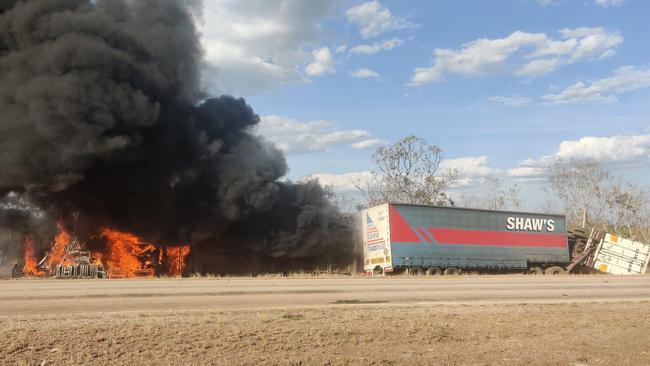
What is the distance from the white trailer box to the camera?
35.7 metres

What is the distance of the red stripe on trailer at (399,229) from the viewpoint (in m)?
28.5

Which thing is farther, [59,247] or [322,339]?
[59,247]

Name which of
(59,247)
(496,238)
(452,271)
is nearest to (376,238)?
(452,271)

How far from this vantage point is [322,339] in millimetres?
8359

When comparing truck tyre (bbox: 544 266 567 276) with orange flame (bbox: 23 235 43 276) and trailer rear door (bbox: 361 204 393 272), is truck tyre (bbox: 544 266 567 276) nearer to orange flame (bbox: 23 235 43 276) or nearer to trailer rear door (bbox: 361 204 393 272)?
trailer rear door (bbox: 361 204 393 272)

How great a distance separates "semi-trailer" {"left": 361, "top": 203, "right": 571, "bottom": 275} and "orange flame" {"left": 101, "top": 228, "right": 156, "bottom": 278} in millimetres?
12656

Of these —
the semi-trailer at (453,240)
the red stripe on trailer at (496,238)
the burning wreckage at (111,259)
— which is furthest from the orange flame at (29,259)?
the red stripe on trailer at (496,238)

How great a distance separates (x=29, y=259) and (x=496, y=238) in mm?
27981

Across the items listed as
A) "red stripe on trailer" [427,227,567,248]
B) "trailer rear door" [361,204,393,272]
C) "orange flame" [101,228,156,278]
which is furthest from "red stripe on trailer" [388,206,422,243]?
"orange flame" [101,228,156,278]

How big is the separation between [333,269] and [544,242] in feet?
43.9

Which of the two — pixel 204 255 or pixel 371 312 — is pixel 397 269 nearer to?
pixel 204 255

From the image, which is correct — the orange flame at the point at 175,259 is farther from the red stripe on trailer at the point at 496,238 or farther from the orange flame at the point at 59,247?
the red stripe on trailer at the point at 496,238

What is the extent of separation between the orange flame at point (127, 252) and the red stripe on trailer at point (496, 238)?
1626cm

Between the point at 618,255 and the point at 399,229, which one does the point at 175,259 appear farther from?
the point at 618,255
